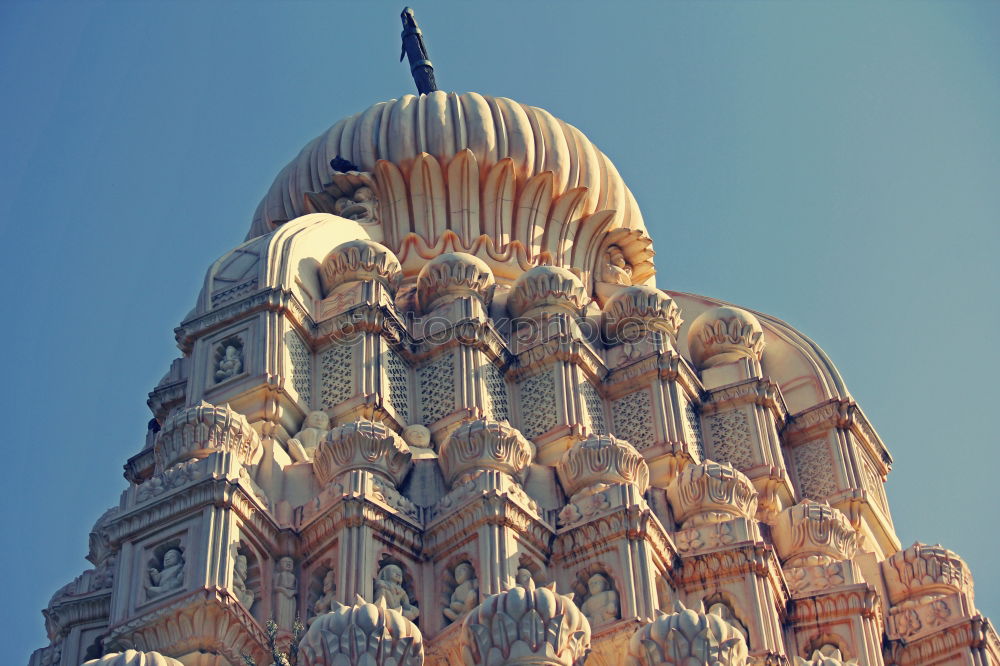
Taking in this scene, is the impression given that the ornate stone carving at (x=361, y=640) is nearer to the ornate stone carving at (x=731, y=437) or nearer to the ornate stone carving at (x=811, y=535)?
the ornate stone carving at (x=811, y=535)

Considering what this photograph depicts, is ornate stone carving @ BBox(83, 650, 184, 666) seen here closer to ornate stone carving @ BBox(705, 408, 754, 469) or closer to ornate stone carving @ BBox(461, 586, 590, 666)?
ornate stone carving @ BBox(461, 586, 590, 666)

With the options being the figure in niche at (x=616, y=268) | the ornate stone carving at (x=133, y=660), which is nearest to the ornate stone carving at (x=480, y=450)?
the ornate stone carving at (x=133, y=660)

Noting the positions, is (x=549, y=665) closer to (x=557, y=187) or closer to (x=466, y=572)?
(x=466, y=572)

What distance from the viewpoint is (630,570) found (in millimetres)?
26188

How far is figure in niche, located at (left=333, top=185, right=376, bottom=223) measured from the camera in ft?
112

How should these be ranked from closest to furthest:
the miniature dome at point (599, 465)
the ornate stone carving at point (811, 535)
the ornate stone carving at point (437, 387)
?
the miniature dome at point (599, 465)
the ornate stone carving at point (811, 535)
the ornate stone carving at point (437, 387)

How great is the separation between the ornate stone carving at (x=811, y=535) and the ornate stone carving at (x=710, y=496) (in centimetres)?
95

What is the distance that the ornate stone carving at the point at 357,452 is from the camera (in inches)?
1054

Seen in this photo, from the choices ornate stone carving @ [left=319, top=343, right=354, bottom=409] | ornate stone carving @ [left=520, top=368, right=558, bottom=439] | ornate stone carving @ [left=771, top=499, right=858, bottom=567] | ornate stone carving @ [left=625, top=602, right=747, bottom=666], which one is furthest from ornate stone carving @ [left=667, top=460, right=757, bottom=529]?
ornate stone carving @ [left=625, top=602, right=747, bottom=666]

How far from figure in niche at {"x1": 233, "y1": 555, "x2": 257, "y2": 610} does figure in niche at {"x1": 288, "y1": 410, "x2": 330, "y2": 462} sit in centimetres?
270

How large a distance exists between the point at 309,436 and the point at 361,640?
262 inches

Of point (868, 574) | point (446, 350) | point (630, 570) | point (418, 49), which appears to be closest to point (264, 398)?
point (446, 350)

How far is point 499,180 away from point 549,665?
14.2m

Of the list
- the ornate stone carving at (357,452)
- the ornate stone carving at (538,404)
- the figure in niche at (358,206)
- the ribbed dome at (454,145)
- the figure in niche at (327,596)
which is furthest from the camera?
the ribbed dome at (454,145)
